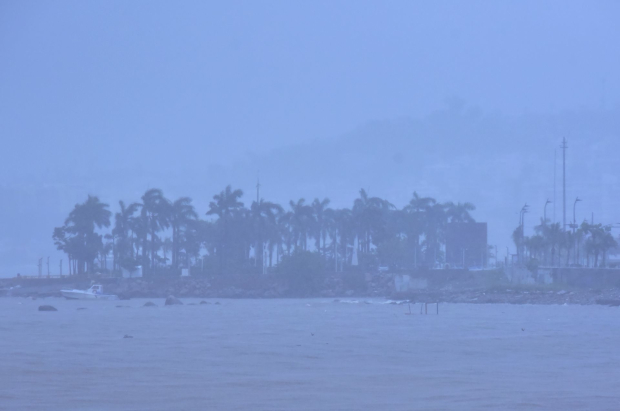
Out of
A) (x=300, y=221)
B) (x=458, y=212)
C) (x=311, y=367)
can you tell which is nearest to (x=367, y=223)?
(x=300, y=221)

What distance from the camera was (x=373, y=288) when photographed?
102m

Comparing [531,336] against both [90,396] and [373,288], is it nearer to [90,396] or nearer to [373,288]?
[90,396]

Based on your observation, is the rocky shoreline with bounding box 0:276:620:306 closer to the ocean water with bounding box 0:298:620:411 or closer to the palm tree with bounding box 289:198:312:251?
the palm tree with bounding box 289:198:312:251

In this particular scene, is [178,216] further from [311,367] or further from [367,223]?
[311,367]

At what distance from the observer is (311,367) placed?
24.0 metres

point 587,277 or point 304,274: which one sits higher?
point 587,277

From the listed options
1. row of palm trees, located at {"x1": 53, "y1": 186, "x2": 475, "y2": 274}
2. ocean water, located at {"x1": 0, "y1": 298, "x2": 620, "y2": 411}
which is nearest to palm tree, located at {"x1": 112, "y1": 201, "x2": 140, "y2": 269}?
row of palm trees, located at {"x1": 53, "y1": 186, "x2": 475, "y2": 274}

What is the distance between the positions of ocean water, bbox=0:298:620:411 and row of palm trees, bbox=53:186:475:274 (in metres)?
73.7

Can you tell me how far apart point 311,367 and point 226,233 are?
9299 centimetres

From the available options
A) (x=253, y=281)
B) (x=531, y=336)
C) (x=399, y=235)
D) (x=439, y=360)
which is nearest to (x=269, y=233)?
(x=253, y=281)

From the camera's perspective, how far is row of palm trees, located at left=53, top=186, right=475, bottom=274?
117 m

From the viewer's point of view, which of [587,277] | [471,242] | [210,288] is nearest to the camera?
[587,277]

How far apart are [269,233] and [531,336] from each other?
289 feet

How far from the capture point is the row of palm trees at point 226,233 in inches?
4624
